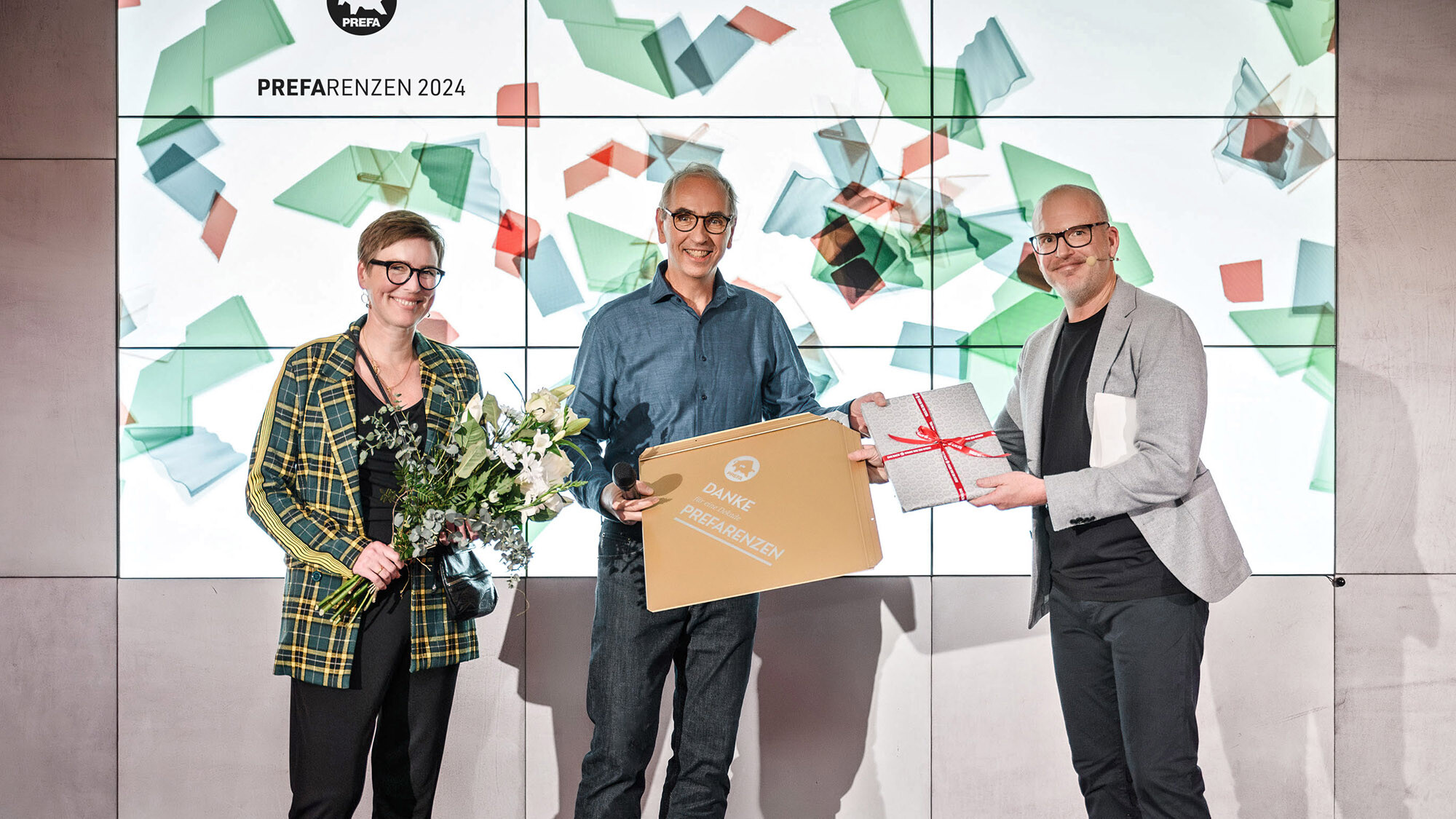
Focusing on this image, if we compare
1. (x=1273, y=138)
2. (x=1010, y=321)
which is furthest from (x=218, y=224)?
(x=1273, y=138)

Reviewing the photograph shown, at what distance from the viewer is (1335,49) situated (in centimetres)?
322

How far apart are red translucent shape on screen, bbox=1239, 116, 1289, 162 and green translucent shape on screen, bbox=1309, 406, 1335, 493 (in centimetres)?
93

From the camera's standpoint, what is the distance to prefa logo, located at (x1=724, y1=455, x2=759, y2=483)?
224 centimetres

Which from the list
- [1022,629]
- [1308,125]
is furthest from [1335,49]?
[1022,629]

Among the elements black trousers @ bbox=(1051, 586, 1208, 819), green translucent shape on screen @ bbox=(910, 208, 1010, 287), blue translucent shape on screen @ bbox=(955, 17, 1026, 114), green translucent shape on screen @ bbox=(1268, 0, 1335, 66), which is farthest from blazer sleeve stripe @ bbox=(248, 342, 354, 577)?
green translucent shape on screen @ bbox=(1268, 0, 1335, 66)

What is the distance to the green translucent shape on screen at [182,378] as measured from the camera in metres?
3.17

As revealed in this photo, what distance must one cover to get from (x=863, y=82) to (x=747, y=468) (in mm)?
1657

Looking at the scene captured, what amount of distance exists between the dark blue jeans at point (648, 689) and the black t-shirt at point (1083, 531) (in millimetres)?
833

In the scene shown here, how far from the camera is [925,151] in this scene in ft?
10.5

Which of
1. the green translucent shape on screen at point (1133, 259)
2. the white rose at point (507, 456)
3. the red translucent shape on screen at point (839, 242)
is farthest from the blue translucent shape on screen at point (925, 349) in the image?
the white rose at point (507, 456)

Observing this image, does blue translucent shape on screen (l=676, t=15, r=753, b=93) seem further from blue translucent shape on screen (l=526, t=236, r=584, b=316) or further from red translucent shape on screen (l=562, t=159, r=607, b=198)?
blue translucent shape on screen (l=526, t=236, r=584, b=316)

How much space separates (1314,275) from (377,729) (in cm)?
336

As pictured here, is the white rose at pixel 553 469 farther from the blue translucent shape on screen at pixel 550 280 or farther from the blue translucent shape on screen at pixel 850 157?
the blue translucent shape on screen at pixel 850 157

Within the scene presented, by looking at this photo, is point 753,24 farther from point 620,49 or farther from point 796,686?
point 796,686
